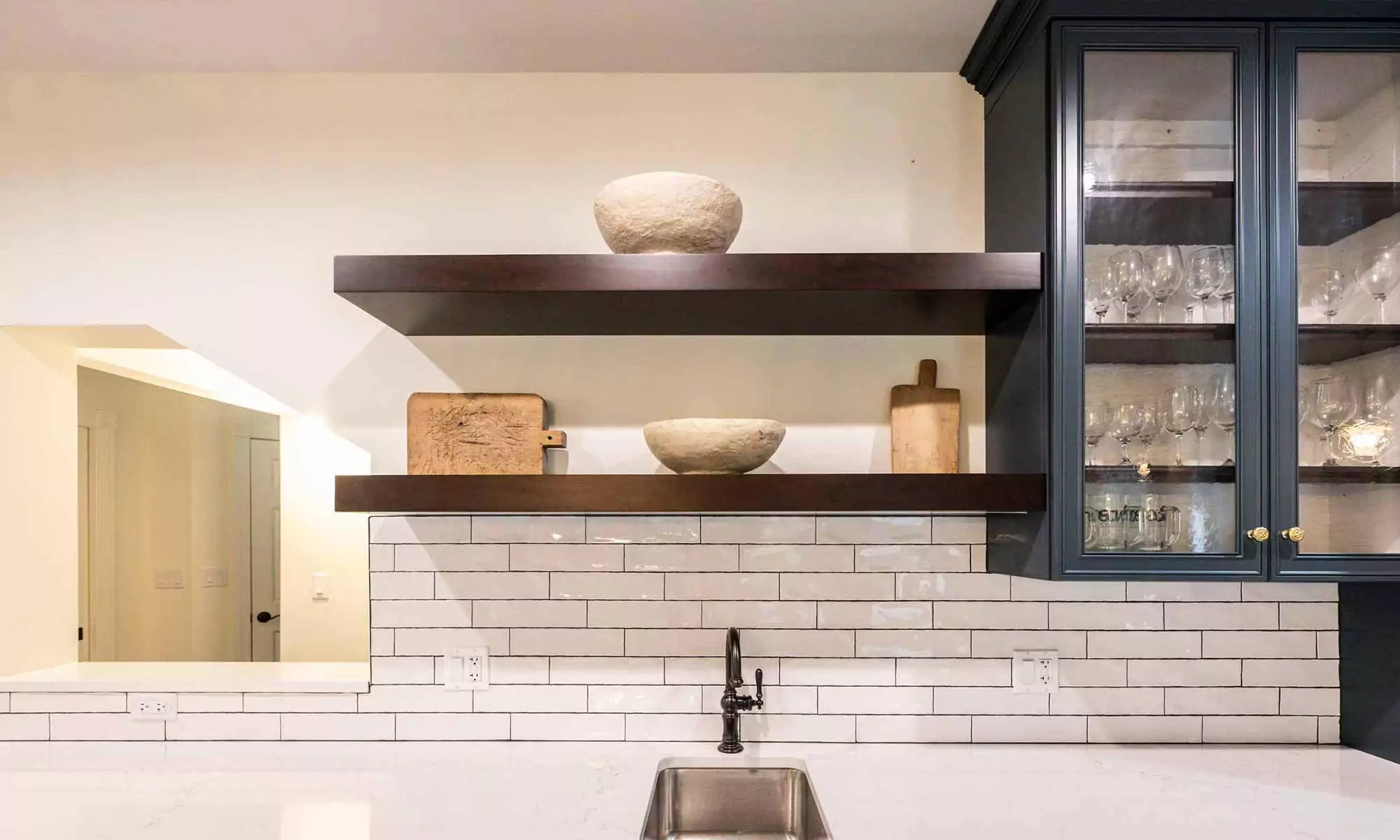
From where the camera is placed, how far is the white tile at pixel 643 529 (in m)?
1.88

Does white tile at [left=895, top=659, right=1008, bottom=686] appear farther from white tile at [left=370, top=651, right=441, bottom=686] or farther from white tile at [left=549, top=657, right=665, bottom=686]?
white tile at [left=370, top=651, right=441, bottom=686]

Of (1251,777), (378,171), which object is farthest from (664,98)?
(1251,777)

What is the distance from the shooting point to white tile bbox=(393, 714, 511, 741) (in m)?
1.86

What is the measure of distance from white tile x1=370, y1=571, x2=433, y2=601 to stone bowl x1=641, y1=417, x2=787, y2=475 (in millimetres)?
654

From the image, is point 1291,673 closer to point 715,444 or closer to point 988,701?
point 988,701

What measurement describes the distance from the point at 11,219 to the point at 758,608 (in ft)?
6.15

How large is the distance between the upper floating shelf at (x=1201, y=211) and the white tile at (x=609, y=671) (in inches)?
48.2

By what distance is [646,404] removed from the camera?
1.90 metres

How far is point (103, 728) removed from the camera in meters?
1.88

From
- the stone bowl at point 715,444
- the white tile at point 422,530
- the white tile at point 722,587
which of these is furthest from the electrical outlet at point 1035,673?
the white tile at point 422,530

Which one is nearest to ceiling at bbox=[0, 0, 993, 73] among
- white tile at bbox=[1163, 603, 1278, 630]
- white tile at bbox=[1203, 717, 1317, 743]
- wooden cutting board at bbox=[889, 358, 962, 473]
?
wooden cutting board at bbox=[889, 358, 962, 473]

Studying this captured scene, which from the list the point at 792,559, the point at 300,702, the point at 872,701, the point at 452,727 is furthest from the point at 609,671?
the point at 300,702

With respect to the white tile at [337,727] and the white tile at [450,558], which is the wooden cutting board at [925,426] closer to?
the white tile at [450,558]

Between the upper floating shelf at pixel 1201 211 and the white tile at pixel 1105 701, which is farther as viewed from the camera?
the white tile at pixel 1105 701
